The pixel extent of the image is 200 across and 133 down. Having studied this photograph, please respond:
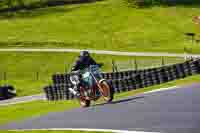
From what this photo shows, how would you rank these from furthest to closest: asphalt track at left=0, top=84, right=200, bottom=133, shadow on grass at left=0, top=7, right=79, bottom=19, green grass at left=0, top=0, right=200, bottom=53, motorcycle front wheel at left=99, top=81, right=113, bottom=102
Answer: shadow on grass at left=0, top=7, right=79, bottom=19
green grass at left=0, top=0, right=200, bottom=53
motorcycle front wheel at left=99, top=81, right=113, bottom=102
asphalt track at left=0, top=84, right=200, bottom=133

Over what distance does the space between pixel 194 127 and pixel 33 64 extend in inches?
1721

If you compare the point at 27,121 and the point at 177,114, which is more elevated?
Result: the point at 177,114

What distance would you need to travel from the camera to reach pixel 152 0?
277 ft

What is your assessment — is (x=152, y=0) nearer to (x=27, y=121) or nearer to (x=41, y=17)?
(x=41, y=17)

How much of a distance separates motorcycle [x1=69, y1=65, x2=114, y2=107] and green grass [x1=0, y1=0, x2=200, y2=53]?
38.7 metres

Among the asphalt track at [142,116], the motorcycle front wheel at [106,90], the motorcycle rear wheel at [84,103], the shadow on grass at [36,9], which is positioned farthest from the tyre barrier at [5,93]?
the shadow on grass at [36,9]

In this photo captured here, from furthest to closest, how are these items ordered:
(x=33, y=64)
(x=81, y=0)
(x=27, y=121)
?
1. (x=81, y=0)
2. (x=33, y=64)
3. (x=27, y=121)

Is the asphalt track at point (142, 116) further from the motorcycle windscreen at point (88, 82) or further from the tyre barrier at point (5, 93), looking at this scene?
the tyre barrier at point (5, 93)

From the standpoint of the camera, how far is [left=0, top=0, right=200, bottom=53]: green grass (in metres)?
65.0

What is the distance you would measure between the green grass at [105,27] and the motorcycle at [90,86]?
38.7 m

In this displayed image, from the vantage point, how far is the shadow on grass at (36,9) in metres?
84.6

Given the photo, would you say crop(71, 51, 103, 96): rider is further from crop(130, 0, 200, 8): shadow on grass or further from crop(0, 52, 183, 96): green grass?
crop(130, 0, 200, 8): shadow on grass

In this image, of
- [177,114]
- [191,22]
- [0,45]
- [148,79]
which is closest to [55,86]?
[148,79]

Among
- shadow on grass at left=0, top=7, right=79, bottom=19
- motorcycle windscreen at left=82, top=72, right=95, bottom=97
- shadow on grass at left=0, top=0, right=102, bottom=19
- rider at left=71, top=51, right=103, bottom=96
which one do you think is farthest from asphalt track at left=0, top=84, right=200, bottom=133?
shadow on grass at left=0, top=0, right=102, bottom=19
